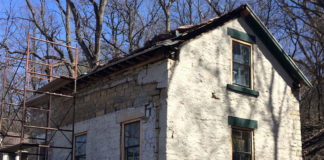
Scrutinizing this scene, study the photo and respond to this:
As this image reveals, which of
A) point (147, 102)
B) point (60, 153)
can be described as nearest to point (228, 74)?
point (147, 102)

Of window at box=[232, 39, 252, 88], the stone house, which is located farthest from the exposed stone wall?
window at box=[232, 39, 252, 88]

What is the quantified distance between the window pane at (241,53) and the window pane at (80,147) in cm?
550

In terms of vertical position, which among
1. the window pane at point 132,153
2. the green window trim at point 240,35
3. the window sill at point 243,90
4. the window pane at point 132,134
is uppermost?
the green window trim at point 240,35

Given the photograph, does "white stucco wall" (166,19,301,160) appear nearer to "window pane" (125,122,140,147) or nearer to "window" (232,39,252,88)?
"window" (232,39,252,88)

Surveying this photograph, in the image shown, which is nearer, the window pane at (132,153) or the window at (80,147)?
the window pane at (132,153)

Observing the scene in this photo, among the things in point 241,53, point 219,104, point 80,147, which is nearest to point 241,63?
point 241,53

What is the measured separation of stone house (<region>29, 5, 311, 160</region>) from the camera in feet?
36.2

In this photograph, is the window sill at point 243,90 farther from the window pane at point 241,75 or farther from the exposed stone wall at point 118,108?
the exposed stone wall at point 118,108

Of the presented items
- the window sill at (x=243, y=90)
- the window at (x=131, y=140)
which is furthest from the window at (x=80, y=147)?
the window sill at (x=243, y=90)

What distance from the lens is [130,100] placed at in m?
12.2

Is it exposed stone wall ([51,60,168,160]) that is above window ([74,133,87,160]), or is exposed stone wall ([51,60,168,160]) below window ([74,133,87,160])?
above

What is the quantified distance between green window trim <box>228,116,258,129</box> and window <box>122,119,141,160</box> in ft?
8.48

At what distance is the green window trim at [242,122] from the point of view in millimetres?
11953

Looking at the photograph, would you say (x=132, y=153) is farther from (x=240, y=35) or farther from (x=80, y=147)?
(x=240, y=35)
